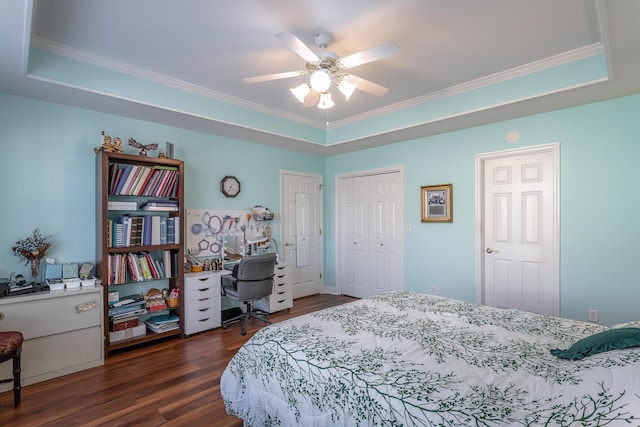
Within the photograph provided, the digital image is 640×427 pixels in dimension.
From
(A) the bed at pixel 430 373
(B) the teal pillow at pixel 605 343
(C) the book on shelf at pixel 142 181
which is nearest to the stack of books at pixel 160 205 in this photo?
(C) the book on shelf at pixel 142 181

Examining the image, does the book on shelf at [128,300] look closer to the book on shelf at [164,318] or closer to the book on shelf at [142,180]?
the book on shelf at [164,318]

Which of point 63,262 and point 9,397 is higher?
point 63,262

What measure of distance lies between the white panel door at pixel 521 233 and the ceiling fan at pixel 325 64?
2004 mm

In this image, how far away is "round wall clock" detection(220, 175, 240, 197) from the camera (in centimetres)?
411

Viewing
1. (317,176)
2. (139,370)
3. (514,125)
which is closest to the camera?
(139,370)

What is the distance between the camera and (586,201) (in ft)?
10.00

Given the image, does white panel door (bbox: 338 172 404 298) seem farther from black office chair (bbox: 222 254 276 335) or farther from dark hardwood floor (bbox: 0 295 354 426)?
dark hardwood floor (bbox: 0 295 354 426)

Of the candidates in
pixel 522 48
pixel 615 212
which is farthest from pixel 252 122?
pixel 615 212

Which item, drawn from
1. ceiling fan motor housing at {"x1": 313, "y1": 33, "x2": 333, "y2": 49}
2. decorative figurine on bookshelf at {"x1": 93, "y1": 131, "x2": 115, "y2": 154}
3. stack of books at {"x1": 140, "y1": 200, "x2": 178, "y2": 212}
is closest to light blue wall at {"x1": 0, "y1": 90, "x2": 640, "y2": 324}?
decorative figurine on bookshelf at {"x1": 93, "y1": 131, "x2": 115, "y2": 154}

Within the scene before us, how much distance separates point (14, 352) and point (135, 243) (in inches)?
47.6

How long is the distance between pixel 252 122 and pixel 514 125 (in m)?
2.93

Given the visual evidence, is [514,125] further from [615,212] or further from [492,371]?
[492,371]

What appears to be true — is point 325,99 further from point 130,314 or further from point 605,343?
point 130,314

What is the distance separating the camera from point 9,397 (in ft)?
7.43
